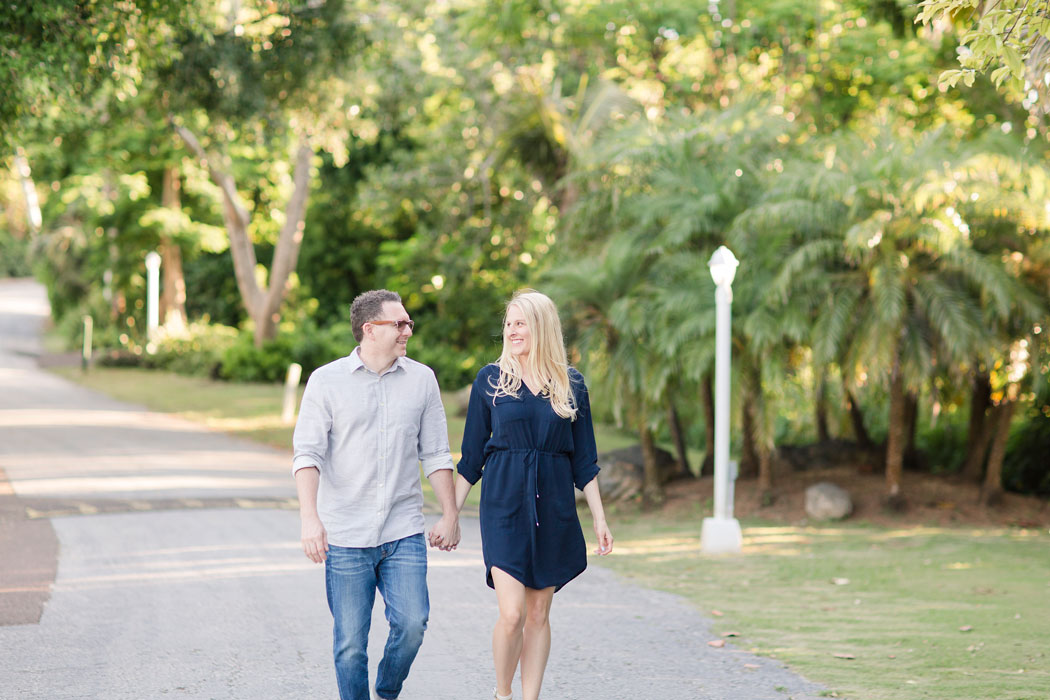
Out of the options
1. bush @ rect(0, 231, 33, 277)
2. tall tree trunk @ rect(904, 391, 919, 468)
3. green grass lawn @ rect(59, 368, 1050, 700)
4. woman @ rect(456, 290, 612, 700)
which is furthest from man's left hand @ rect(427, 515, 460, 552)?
bush @ rect(0, 231, 33, 277)

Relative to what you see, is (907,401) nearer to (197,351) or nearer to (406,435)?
(406,435)

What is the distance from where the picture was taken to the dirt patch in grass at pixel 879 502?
1246cm

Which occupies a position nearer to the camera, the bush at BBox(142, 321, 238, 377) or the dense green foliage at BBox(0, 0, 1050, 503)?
the dense green foliage at BBox(0, 0, 1050, 503)

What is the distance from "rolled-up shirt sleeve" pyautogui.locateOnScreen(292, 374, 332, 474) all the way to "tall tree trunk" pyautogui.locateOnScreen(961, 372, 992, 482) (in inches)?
440

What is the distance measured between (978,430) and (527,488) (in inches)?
438

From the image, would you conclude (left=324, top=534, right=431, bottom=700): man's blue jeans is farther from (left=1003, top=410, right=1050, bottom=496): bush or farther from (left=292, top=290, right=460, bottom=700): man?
(left=1003, top=410, right=1050, bottom=496): bush

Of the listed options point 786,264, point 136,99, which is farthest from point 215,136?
point 786,264

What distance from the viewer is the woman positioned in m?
4.51

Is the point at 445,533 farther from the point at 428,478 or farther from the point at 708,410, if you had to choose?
the point at 708,410

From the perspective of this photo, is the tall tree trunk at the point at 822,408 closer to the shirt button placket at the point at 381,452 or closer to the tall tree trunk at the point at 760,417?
the tall tree trunk at the point at 760,417

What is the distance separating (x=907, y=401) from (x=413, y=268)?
1789 cm

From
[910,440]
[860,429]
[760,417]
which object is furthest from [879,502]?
[910,440]

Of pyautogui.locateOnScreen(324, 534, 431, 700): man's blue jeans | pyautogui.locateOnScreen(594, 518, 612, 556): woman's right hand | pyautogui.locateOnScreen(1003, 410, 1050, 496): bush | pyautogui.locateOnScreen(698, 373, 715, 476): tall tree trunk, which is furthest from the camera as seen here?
pyautogui.locateOnScreen(1003, 410, 1050, 496): bush

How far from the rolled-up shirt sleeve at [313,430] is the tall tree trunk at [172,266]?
3267 centimetres
